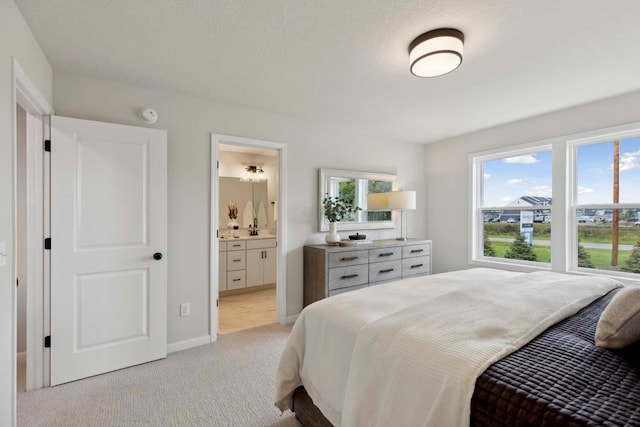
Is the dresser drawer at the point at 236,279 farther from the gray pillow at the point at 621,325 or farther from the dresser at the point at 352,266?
the gray pillow at the point at 621,325

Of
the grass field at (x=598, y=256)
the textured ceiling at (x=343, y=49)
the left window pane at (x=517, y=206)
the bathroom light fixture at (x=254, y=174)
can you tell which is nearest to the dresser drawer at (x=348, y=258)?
the textured ceiling at (x=343, y=49)

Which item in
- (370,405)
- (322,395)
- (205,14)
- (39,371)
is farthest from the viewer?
(39,371)

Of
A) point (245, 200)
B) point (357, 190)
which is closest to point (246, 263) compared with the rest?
point (245, 200)

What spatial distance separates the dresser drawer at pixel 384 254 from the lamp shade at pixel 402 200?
1.80 ft

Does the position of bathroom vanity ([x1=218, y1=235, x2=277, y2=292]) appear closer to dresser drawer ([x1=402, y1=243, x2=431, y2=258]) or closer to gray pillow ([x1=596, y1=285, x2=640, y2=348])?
dresser drawer ([x1=402, y1=243, x2=431, y2=258])

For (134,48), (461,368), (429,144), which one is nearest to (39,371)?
(134,48)

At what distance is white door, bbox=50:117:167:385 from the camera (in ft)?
7.59

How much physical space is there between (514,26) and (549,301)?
63.0 inches

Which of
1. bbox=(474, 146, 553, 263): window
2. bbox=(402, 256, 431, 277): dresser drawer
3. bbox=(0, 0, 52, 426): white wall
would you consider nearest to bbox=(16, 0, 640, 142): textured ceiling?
bbox=(0, 0, 52, 426): white wall

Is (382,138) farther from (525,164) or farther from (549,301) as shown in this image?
(549,301)

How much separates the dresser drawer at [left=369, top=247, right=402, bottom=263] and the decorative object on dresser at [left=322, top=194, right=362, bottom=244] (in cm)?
45

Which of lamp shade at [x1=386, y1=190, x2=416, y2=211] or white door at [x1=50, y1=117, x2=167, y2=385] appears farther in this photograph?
lamp shade at [x1=386, y1=190, x2=416, y2=211]

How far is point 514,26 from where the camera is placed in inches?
72.2

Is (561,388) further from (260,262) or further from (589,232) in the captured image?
(260,262)
